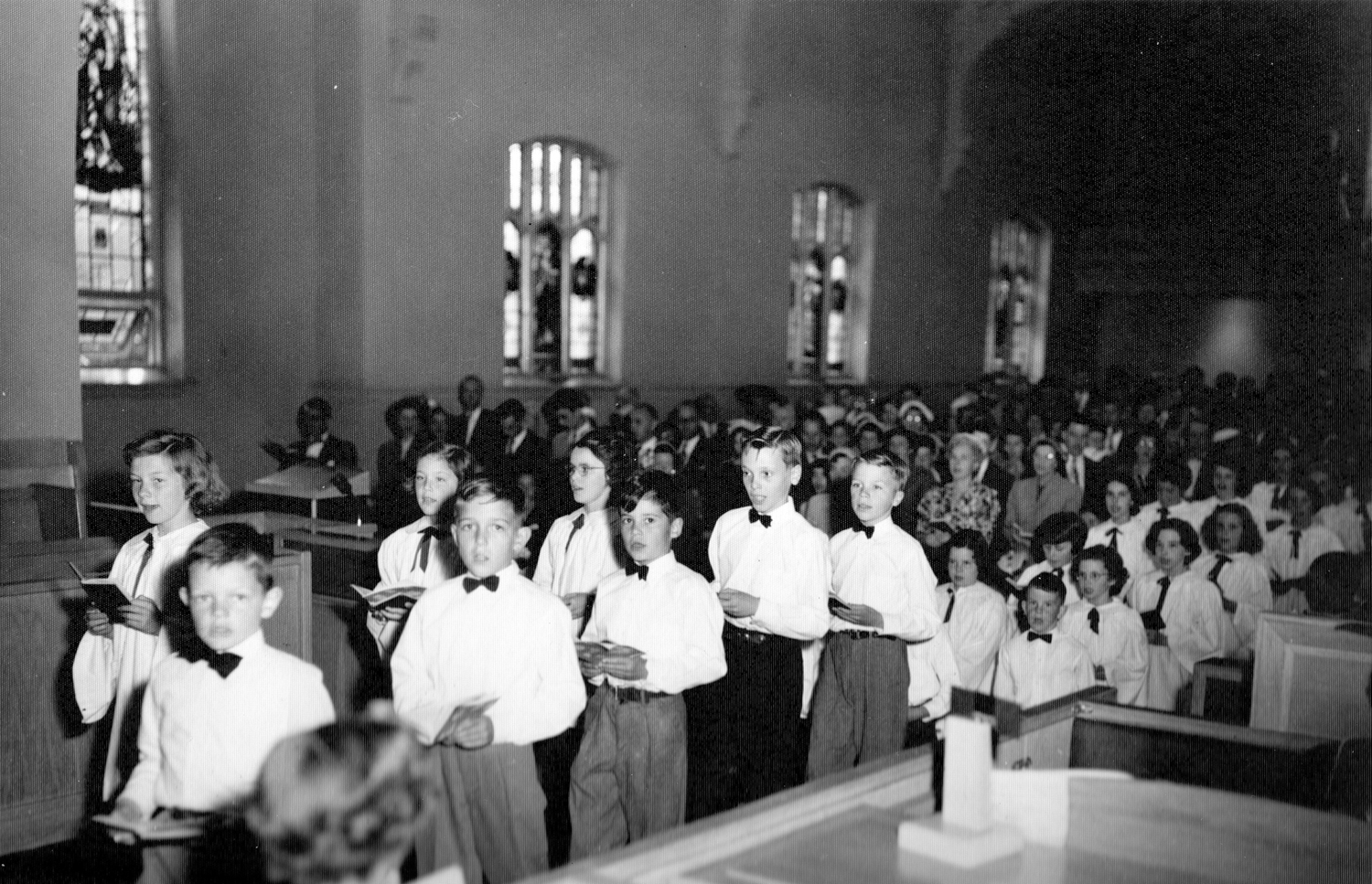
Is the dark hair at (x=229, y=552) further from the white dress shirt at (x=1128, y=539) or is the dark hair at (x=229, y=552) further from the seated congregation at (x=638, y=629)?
the white dress shirt at (x=1128, y=539)

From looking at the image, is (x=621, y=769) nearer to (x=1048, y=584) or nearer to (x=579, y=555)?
(x=579, y=555)

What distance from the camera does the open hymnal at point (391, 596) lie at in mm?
4629

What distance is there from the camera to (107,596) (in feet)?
14.2

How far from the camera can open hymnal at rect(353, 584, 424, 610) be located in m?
4.63

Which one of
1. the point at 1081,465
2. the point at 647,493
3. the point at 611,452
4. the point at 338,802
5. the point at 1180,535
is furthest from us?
the point at 1081,465

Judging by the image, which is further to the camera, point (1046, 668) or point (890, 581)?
point (1046, 668)

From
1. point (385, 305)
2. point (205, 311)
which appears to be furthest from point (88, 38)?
point (385, 305)

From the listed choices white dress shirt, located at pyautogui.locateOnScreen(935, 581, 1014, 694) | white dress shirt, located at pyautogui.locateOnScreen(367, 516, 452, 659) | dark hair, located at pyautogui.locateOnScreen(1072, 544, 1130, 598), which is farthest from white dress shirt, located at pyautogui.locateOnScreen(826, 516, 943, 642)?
white dress shirt, located at pyautogui.locateOnScreen(367, 516, 452, 659)

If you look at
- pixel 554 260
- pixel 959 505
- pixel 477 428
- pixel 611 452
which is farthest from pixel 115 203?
pixel 611 452

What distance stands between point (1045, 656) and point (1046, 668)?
0.05 metres

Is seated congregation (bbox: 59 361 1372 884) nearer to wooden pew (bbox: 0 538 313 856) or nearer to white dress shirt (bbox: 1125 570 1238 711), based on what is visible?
white dress shirt (bbox: 1125 570 1238 711)

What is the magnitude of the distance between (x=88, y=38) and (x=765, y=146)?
7794mm

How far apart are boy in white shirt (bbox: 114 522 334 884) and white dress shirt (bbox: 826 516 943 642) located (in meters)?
2.60

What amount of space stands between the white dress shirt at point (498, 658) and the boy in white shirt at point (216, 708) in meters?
0.56
